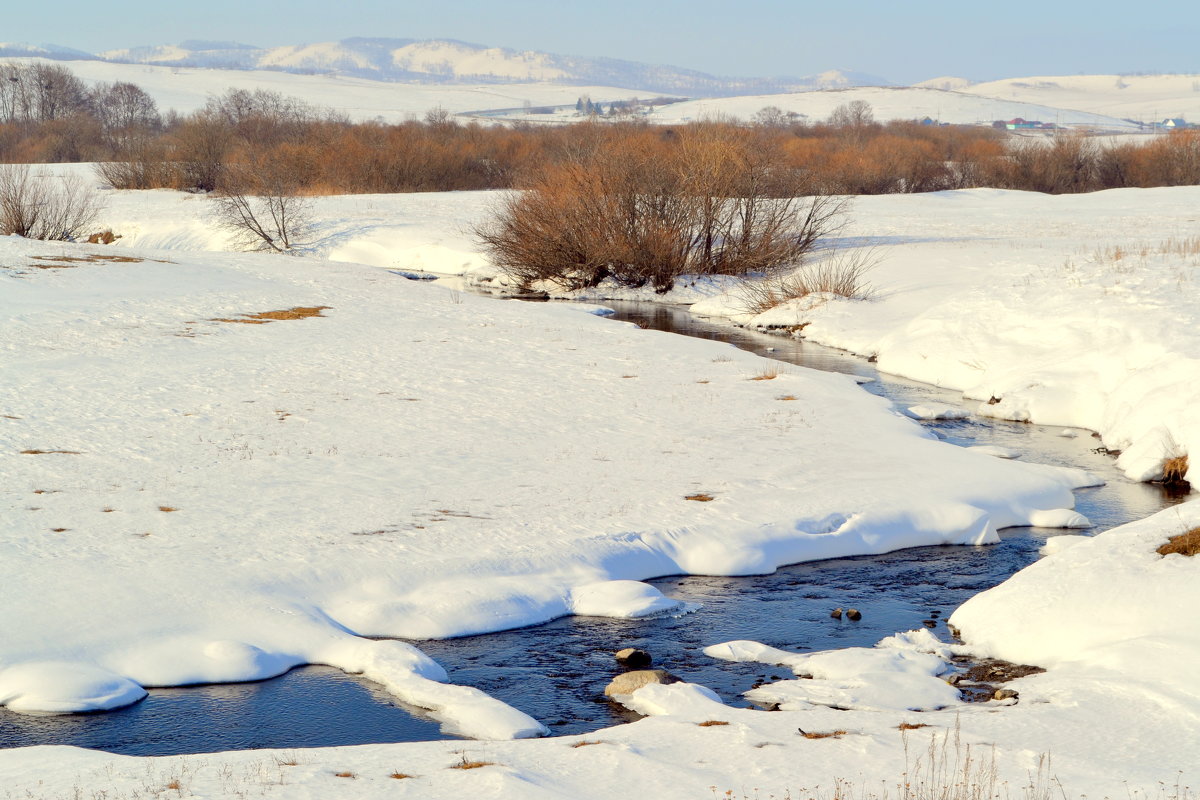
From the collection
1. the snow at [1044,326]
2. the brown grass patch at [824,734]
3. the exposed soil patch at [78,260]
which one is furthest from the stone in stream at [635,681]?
the exposed soil patch at [78,260]

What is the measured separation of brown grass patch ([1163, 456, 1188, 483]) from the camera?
14.3 m

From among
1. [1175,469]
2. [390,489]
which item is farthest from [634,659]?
[1175,469]

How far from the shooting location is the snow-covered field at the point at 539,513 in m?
6.83

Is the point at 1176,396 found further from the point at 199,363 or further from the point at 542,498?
the point at 199,363

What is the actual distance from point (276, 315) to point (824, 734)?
18.9 m

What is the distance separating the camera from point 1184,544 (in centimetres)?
938

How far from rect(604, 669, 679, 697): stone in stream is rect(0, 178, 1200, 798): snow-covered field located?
0.18 metres

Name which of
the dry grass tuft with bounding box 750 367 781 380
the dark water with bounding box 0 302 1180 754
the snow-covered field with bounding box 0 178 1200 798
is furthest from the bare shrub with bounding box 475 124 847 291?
the dark water with bounding box 0 302 1180 754

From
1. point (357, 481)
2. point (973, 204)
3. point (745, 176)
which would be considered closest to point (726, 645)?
point (357, 481)

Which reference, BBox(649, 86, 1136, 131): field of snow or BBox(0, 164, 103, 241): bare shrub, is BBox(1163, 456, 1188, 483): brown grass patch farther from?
BBox(649, 86, 1136, 131): field of snow

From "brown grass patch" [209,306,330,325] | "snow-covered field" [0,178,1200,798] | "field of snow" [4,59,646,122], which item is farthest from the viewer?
"field of snow" [4,59,646,122]

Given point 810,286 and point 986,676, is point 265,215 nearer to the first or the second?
point 810,286

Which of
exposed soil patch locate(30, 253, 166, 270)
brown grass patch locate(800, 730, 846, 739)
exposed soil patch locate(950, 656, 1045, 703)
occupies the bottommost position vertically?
exposed soil patch locate(950, 656, 1045, 703)

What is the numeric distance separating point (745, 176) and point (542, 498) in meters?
22.8
